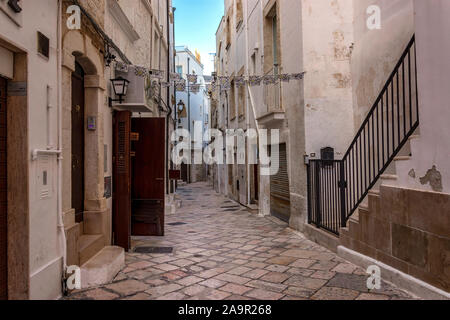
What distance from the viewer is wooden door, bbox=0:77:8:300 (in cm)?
335

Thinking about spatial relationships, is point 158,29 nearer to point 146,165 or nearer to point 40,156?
point 146,165

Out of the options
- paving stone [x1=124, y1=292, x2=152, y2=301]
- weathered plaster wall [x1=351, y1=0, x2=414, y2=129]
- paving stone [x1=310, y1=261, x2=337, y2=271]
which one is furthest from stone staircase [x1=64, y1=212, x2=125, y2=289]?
weathered plaster wall [x1=351, y1=0, x2=414, y2=129]

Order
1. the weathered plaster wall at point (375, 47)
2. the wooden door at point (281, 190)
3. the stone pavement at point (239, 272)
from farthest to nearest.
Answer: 1. the wooden door at point (281, 190)
2. the weathered plaster wall at point (375, 47)
3. the stone pavement at point (239, 272)

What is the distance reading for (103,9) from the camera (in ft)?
19.0

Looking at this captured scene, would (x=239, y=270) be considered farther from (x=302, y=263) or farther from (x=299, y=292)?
(x=299, y=292)

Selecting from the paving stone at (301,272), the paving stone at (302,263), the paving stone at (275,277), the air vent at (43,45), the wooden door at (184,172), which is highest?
the air vent at (43,45)

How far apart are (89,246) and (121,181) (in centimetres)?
165

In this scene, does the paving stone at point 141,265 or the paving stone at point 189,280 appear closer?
the paving stone at point 189,280

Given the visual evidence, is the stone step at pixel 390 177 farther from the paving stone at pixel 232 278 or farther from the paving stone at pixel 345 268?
the paving stone at pixel 232 278

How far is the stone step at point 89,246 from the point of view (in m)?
4.73

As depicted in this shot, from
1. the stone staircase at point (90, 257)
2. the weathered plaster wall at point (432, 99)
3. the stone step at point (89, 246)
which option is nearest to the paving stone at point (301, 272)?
the weathered plaster wall at point (432, 99)

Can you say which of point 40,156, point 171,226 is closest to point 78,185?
point 40,156

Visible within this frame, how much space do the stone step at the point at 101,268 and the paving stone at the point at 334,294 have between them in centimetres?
269
